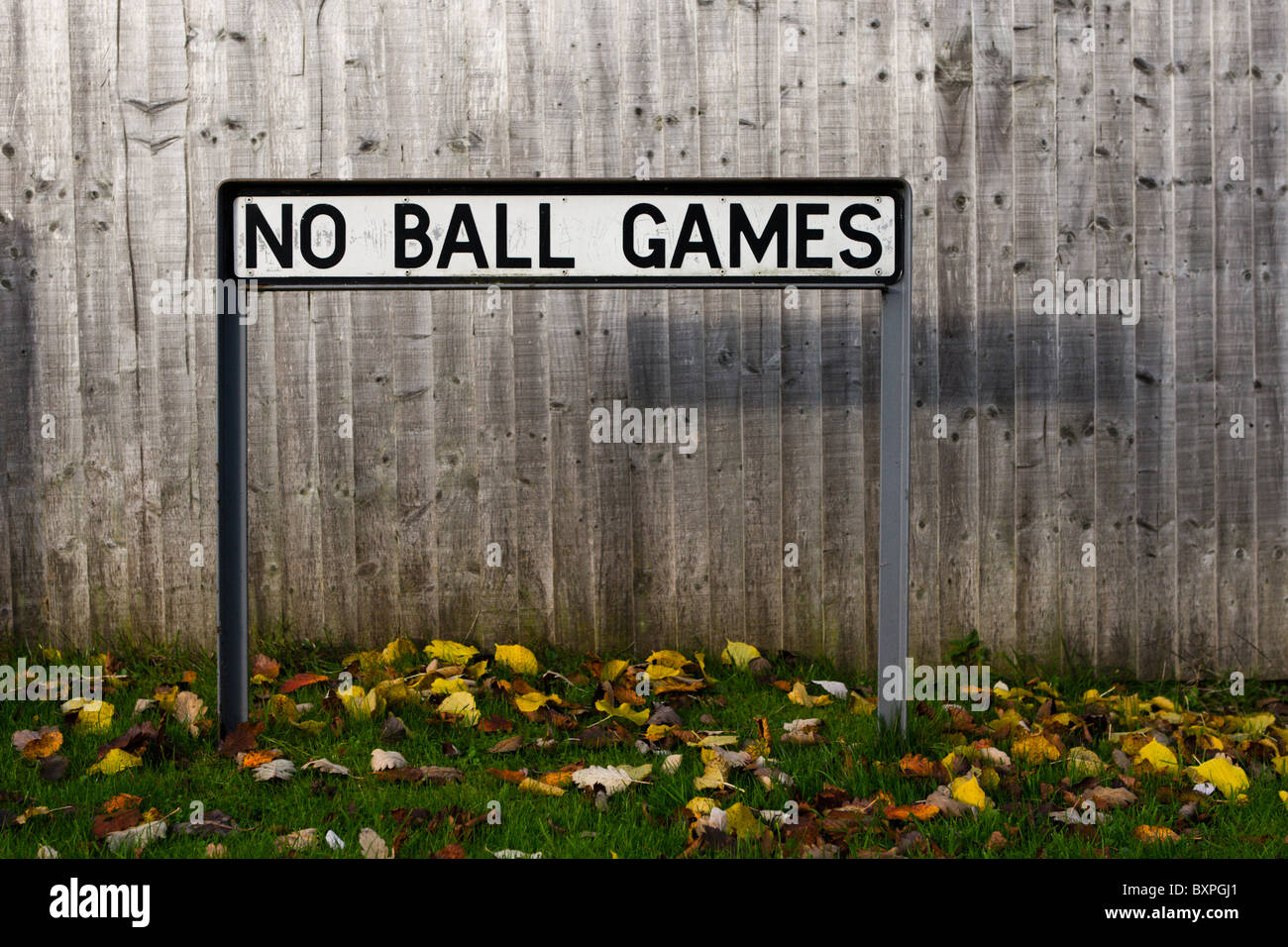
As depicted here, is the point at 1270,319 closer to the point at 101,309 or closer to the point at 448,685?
the point at 448,685

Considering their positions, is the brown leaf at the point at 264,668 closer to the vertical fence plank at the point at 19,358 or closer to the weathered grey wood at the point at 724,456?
the vertical fence plank at the point at 19,358

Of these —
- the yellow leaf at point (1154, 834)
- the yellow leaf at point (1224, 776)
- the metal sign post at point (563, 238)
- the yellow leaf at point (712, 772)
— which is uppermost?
the metal sign post at point (563, 238)

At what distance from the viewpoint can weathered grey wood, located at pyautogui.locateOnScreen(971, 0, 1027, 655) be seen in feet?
11.3

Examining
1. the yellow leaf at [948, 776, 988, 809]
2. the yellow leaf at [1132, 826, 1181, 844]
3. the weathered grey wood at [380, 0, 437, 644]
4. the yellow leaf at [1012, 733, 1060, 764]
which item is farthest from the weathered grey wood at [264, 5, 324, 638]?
the yellow leaf at [1132, 826, 1181, 844]

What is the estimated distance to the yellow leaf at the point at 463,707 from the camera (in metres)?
2.84

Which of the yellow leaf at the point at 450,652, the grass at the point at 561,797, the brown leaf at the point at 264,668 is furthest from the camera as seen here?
the yellow leaf at the point at 450,652

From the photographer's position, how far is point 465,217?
2596 millimetres

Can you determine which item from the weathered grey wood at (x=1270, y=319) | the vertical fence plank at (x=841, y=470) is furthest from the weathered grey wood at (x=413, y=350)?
the weathered grey wood at (x=1270, y=319)

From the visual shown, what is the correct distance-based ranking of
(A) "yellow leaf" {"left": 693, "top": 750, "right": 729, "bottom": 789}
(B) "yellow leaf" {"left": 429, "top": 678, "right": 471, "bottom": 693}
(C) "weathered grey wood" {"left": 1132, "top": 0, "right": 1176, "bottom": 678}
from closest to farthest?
(A) "yellow leaf" {"left": 693, "top": 750, "right": 729, "bottom": 789}, (B) "yellow leaf" {"left": 429, "top": 678, "right": 471, "bottom": 693}, (C) "weathered grey wood" {"left": 1132, "top": 0, "right": 1176, "bottom": 678}

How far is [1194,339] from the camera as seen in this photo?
347 centimetres

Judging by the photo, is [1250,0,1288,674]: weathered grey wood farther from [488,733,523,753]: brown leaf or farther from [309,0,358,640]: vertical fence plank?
[309,0,358,640]: vertical fence plank

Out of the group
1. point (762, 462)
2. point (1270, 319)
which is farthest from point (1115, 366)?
point (762, 462)

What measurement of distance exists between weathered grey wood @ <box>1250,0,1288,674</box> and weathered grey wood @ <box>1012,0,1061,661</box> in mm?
762

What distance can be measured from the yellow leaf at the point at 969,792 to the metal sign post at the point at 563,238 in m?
0.64
